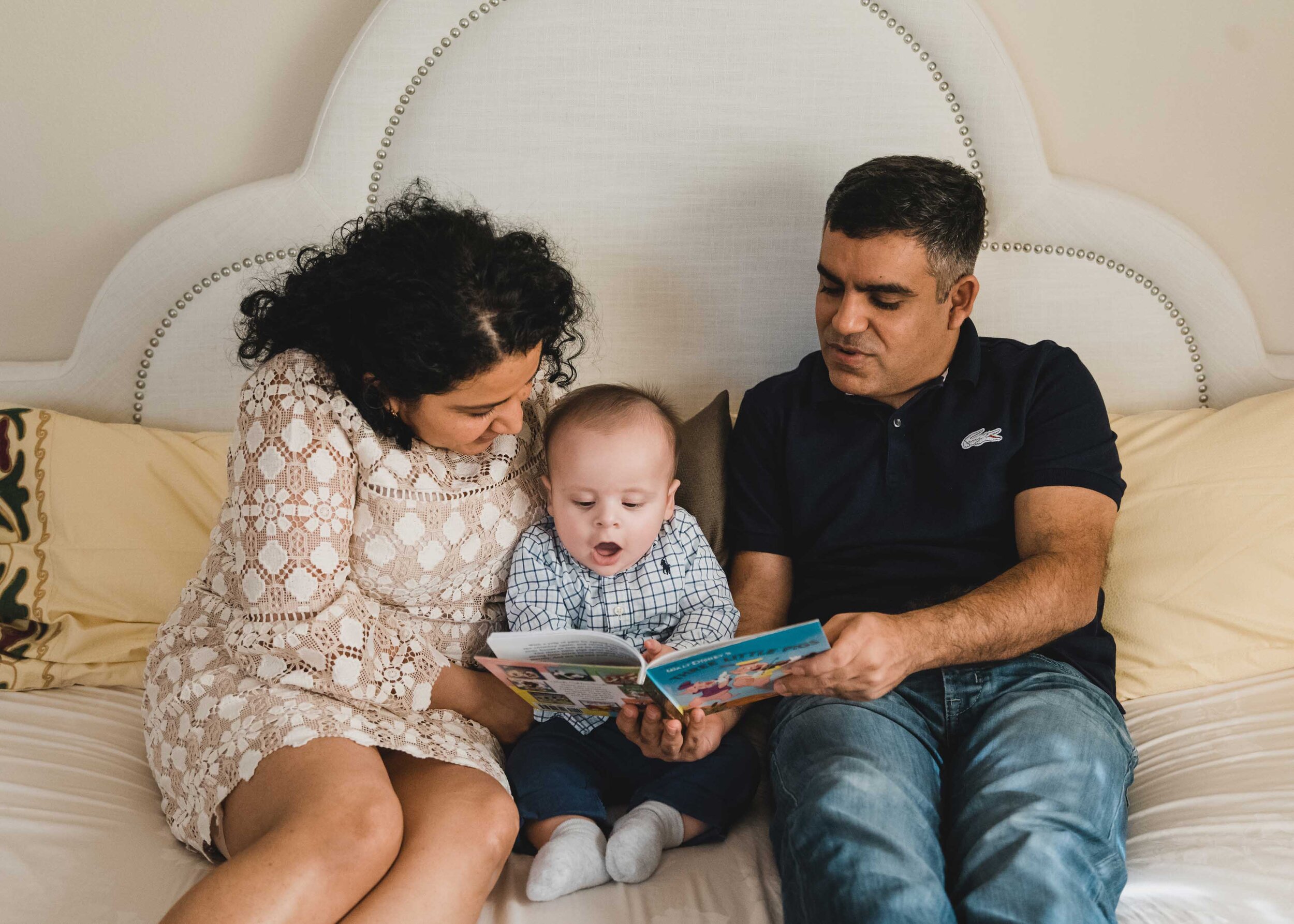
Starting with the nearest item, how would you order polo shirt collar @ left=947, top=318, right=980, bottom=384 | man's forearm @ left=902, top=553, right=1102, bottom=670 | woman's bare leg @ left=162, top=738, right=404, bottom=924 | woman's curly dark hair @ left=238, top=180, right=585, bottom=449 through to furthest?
woman's bare leg @ left=162, top=738, right=404, bottom=924, woman's curly dark hair @ left=238, top=180, right=585, bottom=449, man's forearm @ left=902, top=553, right=1102, bottom=670, polo shirt collar @ left=947, top=318, right=980, bottom=384

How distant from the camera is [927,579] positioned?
1.76 m

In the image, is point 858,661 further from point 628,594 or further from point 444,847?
point 444,847

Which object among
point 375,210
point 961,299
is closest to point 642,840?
point 961,299

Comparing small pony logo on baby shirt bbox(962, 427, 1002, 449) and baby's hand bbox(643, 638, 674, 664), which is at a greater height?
small pony logo on baby shirt bbox(962, 427, 1002, 449)

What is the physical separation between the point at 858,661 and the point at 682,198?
1130 mm

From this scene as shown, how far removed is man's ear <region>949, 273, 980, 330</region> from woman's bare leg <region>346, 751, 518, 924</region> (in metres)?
1.12

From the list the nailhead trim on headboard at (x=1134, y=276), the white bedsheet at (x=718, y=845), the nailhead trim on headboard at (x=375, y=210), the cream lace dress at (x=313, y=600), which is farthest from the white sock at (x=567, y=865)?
the nailhead trim on headboard at (x=1134, y=276)

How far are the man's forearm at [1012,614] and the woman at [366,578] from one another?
694 millimetres

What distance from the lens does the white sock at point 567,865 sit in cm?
142

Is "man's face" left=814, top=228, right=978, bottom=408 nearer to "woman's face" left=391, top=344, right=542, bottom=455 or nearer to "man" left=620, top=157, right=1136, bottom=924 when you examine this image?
"man" left=620, top=157, right=1136, bottom=924

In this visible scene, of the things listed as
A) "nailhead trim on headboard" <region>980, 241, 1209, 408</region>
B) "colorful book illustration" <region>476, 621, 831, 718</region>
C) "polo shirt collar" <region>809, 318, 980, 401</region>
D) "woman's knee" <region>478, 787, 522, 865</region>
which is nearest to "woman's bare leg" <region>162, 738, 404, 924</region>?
"woman's knee" <region>478, 787, 522, 865</region>

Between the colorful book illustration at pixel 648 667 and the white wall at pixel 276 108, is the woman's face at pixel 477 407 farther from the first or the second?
the white wall at pixel 276 108

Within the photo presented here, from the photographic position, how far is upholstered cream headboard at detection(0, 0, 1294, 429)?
2.10 meters

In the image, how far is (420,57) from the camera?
2.11 metres
